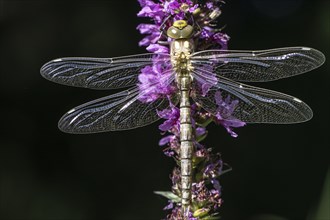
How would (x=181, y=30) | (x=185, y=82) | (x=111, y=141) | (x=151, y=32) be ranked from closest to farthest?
(x=181, y=30), (x=185, y=82), (x=151, y=32), (x=111, y=141)

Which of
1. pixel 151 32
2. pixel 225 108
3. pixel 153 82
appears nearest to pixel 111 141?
pixel 151 32

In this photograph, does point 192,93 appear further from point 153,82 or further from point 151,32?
point 151,32

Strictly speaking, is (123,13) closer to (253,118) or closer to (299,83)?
(299,83)

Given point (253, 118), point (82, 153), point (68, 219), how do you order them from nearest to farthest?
point (253, 118), point (68, 219), point (82, 153)

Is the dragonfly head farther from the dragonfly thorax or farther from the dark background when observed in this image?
the dark background

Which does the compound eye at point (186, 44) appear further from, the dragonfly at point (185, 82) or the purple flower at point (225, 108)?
the purple flower at point (225, 108)

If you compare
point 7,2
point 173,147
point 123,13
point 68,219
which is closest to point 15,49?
point 7,2

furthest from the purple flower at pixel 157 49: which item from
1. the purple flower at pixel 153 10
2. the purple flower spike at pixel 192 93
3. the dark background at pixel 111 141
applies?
the dark background at pixel 111 141
